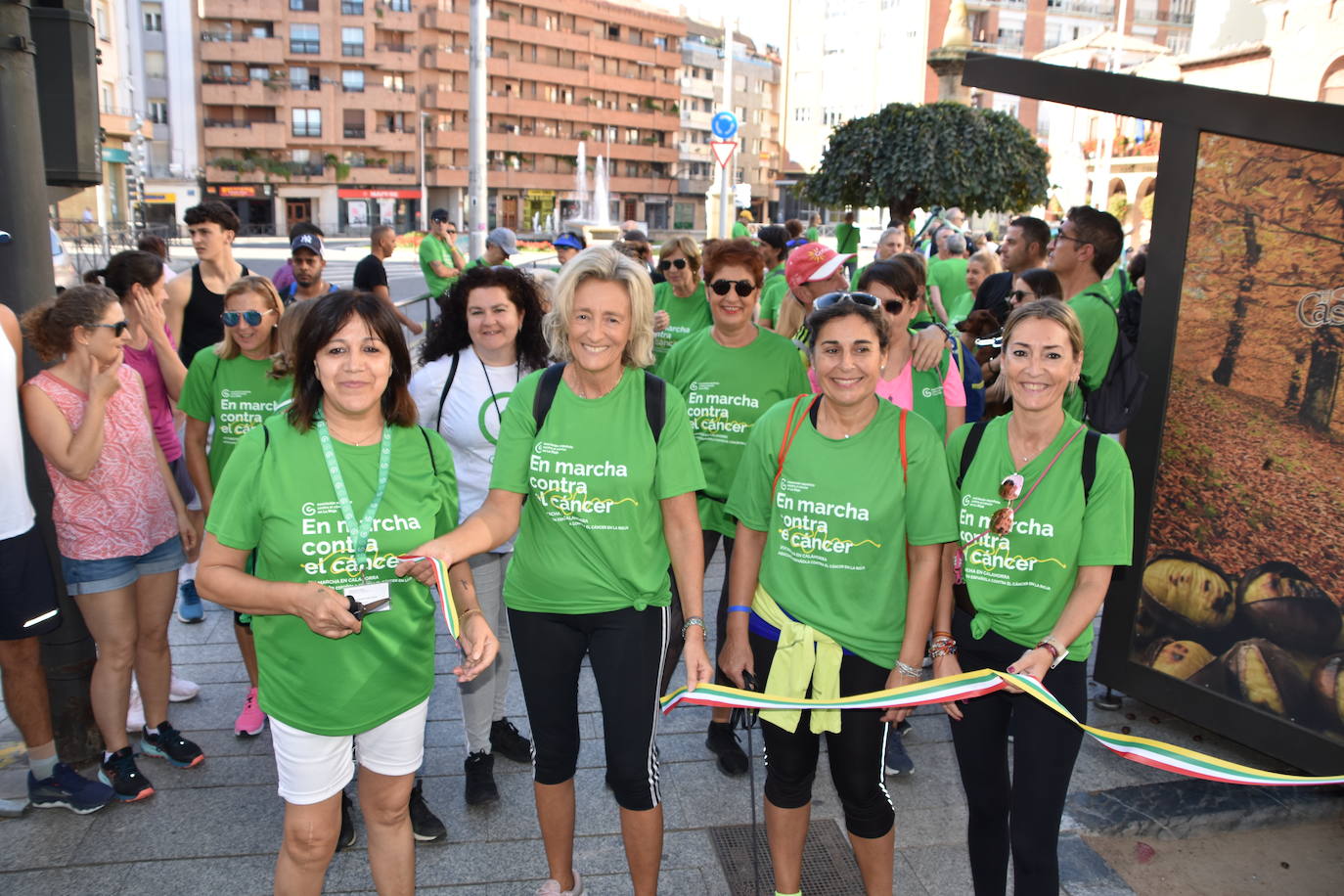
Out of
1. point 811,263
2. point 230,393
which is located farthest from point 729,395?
point 230,393

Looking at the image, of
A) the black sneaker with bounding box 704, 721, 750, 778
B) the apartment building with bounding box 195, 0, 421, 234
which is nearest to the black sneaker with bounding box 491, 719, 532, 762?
the black sneaker with bounding box 704, 721, 750, 778

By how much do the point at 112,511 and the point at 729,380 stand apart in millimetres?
2409

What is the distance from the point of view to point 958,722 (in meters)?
3.07

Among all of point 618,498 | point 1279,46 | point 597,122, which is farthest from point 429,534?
point 597,122

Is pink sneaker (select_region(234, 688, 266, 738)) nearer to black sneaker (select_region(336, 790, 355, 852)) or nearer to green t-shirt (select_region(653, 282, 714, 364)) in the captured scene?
black sneaker (select_region(336, 790, 355, 852))

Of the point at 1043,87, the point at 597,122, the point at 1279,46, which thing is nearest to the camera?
the point at 1043,87

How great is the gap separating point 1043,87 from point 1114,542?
2.23m

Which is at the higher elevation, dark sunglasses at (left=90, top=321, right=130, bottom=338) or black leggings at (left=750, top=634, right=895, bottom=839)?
dark sunglasses at (left=90, top=321, right=130, bottom=338)

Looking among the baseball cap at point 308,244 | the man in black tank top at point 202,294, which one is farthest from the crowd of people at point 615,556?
the baseball cap at point 308,244

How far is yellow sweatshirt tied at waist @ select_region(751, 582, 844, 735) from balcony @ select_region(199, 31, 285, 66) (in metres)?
74.1

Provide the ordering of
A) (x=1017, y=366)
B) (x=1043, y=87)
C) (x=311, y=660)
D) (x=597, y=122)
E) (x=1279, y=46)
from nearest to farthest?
(x=311, y=660), (x=1017, y=366), (x=1043, y=87), (x=1279, y=46), (x=597, y=122)

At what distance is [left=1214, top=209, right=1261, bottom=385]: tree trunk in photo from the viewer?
4051 mm

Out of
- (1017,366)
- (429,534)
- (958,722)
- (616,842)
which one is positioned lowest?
(616,842)

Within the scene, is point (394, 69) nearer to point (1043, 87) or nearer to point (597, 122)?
point (597, 122)
